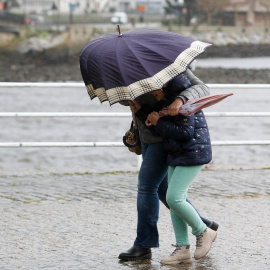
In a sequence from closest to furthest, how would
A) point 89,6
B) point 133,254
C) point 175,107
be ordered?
point 175,107 → point 133,254 → point 89,6

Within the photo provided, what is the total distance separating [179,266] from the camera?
458cm

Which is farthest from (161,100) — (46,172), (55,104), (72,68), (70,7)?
(70,7)

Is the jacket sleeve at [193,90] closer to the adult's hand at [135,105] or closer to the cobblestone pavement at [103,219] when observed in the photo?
the adult's hand at [135,105]

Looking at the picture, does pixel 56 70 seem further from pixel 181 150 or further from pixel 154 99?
pixel 181 150

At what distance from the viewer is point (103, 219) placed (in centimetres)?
589

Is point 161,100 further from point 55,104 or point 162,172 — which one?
point 55,104

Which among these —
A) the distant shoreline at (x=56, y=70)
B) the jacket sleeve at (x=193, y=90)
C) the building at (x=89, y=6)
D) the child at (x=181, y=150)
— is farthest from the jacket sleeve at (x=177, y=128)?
the building at (x=89, y=6)

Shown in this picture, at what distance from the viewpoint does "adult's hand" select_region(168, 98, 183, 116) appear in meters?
4.32

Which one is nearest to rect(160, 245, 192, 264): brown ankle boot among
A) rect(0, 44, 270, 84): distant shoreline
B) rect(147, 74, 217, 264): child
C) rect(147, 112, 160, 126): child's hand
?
rect(147, 74, 217, 264): child

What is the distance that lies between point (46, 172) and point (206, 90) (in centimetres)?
415

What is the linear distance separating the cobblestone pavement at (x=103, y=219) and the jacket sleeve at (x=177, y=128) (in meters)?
0.84

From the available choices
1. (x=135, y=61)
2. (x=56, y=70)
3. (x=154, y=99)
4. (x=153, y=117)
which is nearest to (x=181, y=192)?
(x=153, y=117)

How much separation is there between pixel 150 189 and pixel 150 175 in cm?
10

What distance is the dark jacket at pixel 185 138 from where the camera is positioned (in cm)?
436
